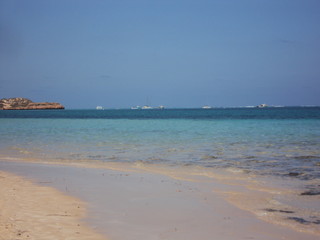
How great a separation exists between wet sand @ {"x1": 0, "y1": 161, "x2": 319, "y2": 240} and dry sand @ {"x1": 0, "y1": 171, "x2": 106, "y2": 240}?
36 mm

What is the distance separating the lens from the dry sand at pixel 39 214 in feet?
18.7

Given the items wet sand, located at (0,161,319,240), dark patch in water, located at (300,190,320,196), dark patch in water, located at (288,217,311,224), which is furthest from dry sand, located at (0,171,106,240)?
dark patch in water, located at (300,190,320,196)

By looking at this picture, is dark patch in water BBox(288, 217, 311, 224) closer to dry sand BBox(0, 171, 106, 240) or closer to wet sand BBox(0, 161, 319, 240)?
wet sand BBox(0, 161, 319, 240)

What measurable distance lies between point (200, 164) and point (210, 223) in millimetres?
8181

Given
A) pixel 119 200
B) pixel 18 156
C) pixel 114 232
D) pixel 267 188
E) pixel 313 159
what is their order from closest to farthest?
pixel 114 232, pixel 119 200, pixel 267 188, pixel 313 159, pixel 18 156

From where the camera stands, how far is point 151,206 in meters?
7.77

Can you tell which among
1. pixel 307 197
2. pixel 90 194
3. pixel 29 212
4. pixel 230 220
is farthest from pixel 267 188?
pixel 29 212

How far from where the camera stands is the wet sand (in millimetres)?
5973

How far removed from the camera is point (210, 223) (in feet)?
21.4

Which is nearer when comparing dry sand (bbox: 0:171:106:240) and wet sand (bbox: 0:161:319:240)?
dry sand (bbox: 0:171:106:240)

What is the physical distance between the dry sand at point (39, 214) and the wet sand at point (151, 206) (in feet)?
0.12

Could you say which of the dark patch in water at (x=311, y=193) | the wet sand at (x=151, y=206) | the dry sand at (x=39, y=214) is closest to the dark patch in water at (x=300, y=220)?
the wet sand at (x=151, y=206)

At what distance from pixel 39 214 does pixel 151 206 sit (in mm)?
2387

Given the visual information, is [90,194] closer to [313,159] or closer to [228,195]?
[228,195]
